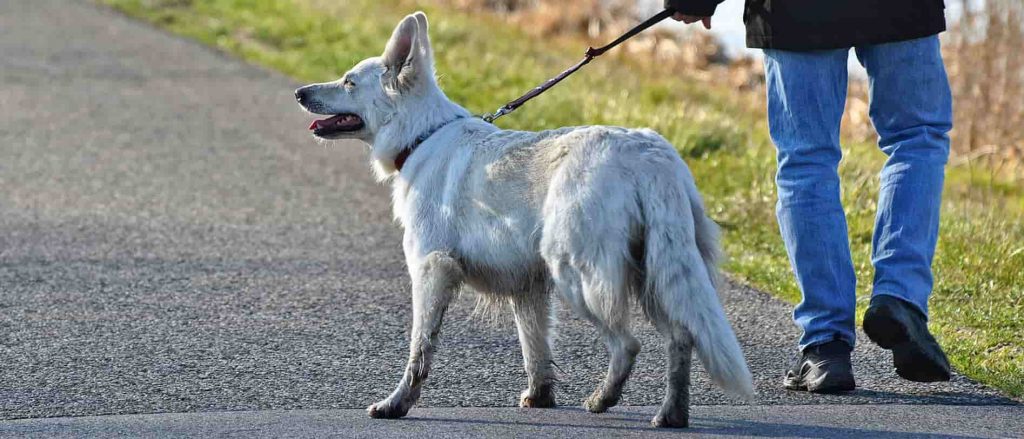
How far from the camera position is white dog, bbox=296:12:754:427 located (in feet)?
14.6

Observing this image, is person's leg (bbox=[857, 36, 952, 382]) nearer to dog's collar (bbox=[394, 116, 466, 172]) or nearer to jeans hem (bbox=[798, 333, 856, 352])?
jeans hem (bbox=[798, 333, 856, 352])

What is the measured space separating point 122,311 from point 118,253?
134 cm

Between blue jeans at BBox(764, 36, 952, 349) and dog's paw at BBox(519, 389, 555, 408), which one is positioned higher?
blue jeans at BBox(764, 36, 952, 349)

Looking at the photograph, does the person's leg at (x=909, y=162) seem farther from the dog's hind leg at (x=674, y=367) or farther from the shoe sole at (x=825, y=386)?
the dog's hind leg at (x=674, y=367)

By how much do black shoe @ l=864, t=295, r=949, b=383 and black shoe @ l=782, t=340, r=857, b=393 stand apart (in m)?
0.14

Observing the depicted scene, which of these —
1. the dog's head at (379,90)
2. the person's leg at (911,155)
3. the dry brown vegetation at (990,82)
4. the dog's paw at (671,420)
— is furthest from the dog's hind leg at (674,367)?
the dry brown vegetation at (990,82)

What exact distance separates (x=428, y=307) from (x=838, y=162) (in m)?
1.47

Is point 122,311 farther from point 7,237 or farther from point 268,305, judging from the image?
point 7,237

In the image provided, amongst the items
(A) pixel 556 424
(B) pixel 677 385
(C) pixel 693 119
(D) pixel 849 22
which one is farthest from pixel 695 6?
(C) pixel 693 119

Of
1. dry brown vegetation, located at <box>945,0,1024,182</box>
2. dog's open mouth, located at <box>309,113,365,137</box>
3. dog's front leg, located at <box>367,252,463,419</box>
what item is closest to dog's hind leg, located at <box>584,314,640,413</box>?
dog's front leg, located at <box>367,252,463,419</box>

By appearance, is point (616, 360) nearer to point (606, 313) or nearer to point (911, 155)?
point (606, 313)

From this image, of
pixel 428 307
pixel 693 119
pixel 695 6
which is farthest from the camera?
pixel 693 119

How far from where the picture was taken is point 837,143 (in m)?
5.17

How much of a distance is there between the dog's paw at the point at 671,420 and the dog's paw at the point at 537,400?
0.52 metres
